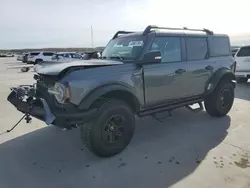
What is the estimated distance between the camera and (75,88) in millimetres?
3422

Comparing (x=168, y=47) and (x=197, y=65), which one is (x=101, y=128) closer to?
(x=168, y=47)

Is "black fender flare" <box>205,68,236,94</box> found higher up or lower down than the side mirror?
lower down

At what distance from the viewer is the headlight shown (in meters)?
3.39

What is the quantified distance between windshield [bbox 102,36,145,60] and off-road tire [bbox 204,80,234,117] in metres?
2.22

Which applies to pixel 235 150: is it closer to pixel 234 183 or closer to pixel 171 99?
pixel 234 183

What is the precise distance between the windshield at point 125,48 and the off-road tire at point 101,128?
0.94m

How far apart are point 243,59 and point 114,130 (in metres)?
8.33

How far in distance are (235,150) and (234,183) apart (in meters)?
1.05

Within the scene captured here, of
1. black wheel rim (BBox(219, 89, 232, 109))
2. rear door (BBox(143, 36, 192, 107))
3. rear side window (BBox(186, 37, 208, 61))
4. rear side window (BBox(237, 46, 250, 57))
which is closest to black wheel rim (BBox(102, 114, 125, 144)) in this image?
rear door (BBox(143, 36, 192, 107))

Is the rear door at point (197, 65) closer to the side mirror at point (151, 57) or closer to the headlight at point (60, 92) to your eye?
the side mirror at point (151, 57)

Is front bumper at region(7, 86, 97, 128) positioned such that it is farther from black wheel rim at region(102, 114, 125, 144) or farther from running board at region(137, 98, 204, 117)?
running board at region(137, 98, 204, 117)

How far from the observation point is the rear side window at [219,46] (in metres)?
5.55

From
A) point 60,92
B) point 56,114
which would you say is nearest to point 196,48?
point 60,92

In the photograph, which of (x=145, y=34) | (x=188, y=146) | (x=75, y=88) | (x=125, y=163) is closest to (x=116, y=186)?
(x=125, y=163)
